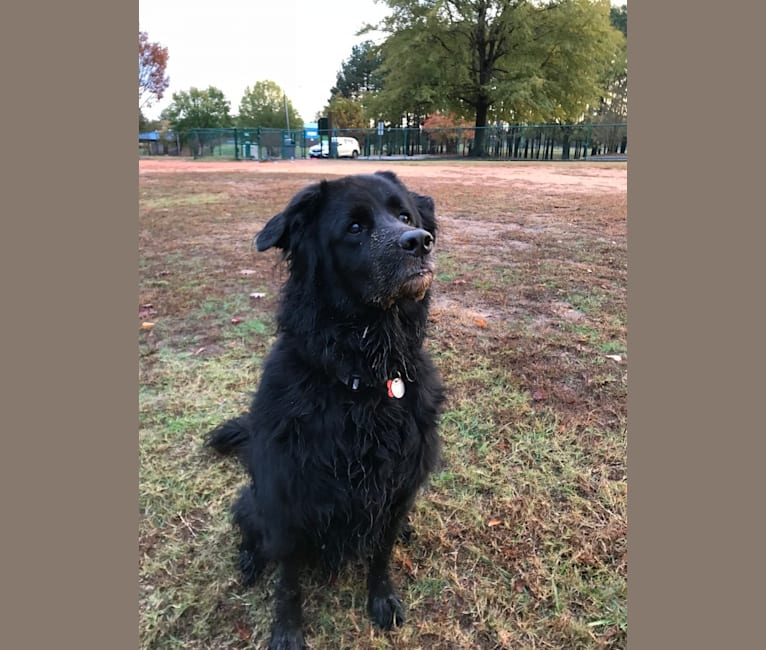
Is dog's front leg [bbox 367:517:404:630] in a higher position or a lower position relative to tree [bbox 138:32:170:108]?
lower

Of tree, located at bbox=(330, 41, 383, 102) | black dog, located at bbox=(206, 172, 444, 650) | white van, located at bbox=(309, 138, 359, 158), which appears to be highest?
tree, located at bbox=(330, 41, 383, 102)

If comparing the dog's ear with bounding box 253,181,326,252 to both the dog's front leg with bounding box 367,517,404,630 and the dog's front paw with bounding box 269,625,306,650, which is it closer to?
the dog's front leg with bounding box 367,517,404,630

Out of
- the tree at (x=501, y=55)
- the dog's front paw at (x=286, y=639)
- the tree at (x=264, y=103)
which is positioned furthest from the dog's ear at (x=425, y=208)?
the tree at (x=264, y=103)

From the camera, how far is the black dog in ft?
7.05

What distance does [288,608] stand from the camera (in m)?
2.21

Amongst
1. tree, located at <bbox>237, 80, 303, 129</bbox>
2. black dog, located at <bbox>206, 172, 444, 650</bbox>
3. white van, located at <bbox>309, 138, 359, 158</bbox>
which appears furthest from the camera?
tree, located at <bbox>237, 80, 303, 129</bbox>

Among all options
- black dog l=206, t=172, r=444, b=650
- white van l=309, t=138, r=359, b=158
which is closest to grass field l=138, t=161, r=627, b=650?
black dog l=206, t=172, r=444, b=650

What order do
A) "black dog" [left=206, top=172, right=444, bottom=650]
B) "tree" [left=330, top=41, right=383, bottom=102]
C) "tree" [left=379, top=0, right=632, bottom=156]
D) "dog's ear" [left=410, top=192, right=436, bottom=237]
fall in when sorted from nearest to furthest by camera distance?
"black dog" [left=206, top=172, right=444, bottom=650] → "dog's ear" [left=410, top=192, right=436, bottom=237] → "tree" [left=379, top=0, right=632, bottom=156] → "tree" [left=330, top=41, right=383, bottom=102]

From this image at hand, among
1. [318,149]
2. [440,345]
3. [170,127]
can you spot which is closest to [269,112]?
[170,127]

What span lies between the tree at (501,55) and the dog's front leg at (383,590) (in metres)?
36.2

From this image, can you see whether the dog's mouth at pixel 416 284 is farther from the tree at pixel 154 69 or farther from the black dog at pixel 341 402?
the tree at pixel 154 69

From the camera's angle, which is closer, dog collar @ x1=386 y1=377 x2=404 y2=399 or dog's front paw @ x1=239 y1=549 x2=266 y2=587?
dog collar @ x1=386 y1=377 x2=404 y2=399

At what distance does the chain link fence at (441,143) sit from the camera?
33.5 meters

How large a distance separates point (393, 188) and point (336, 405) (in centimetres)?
113
